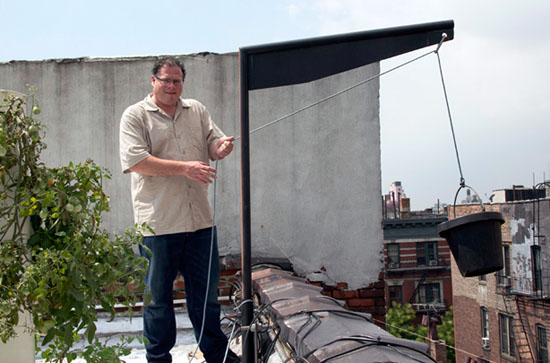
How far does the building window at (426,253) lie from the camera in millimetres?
27391

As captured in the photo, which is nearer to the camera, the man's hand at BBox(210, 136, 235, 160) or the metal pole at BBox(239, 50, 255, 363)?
the metal pole at BBox(239, 50, 255, 363)

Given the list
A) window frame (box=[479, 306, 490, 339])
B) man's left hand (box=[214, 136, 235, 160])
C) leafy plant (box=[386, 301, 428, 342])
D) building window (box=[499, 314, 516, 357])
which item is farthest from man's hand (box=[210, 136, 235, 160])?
leafy plant (box=[386, 301, 428, 342])

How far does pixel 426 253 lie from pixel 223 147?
26.7m

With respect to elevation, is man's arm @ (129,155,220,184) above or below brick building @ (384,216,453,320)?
above

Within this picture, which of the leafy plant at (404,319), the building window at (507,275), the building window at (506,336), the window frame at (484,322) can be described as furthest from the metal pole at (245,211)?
the leafy plant at (404,319)

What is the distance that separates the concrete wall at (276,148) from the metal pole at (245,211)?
7.56 ft

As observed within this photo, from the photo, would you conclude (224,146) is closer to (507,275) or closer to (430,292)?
(507,275)

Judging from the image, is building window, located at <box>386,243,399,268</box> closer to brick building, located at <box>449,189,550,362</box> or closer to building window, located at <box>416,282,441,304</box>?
building window, located at <box>416,282,441,304</box>

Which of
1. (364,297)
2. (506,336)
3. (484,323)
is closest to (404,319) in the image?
(484,323)

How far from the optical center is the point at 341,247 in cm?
432

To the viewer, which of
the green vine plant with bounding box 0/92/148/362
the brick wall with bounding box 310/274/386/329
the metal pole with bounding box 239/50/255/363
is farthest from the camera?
the brick wall with bounding box 310/274/386/329

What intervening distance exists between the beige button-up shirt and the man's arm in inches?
1.9

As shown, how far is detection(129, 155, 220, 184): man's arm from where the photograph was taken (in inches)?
83.0

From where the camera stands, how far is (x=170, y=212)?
2346mm
